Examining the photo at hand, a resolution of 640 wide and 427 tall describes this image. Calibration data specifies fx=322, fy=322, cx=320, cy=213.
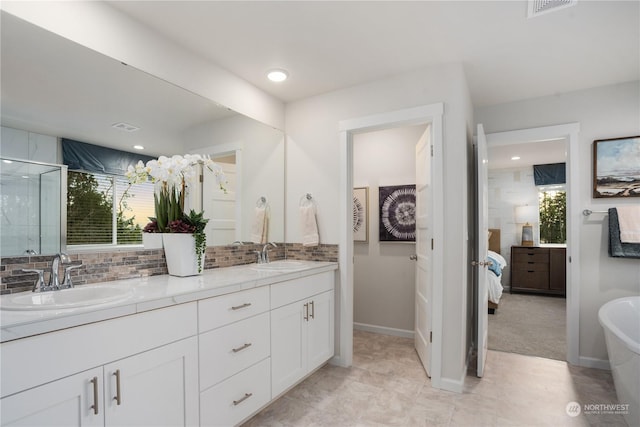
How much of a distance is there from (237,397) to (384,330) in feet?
7.41

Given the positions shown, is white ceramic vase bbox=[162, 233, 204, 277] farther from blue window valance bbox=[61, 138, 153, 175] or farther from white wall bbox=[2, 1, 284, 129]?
white wall bbox=[2, 1, 284, 129]

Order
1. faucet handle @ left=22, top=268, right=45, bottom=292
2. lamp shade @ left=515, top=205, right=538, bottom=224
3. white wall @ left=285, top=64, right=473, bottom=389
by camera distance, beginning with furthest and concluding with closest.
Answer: lamp shade @ left=515, top=205, right=538, bottom=224 < white wall @ left=285, top=64, right=473, bottom=389 < faucet handle @ left=22, top=268, right=45, bottom=292

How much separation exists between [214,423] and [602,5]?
121 inches

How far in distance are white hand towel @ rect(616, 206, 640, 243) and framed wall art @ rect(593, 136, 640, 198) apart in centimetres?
16

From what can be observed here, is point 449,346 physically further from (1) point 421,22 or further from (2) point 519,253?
(2) point 519,253

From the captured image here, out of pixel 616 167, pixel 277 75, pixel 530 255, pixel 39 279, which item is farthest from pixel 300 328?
pixel 530 255

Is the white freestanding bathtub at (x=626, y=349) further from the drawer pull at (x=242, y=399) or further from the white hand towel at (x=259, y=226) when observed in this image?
the white hand towel at (x=259, y=226)

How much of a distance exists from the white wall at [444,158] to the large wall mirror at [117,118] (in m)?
0.32

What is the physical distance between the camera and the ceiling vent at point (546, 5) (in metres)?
1.75

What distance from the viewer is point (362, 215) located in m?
3.82

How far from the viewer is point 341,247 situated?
2.82 m

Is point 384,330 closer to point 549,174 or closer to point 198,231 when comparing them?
point 198,231

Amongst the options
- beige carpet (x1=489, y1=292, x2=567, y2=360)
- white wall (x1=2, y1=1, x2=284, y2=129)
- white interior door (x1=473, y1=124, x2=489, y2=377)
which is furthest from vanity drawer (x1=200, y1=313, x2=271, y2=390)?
beige carpet (x1=489, y1=292, x2=567, y2=360)

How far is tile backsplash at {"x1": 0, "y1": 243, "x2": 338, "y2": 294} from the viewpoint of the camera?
1450mm
